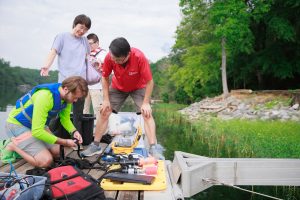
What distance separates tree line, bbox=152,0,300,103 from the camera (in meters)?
22.5

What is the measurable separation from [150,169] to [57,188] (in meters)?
1.22

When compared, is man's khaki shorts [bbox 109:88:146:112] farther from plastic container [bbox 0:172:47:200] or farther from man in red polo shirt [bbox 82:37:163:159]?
plastic container [bbox 0:172:47:200]

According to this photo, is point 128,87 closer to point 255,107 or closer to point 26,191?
point 26,191

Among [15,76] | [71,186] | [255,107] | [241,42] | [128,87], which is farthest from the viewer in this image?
[15,76]

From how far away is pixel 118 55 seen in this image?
14.5ft

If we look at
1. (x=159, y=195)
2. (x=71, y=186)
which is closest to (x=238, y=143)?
(x=159, y=195)

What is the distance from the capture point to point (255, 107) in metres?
19.3

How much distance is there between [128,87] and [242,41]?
63.9ft

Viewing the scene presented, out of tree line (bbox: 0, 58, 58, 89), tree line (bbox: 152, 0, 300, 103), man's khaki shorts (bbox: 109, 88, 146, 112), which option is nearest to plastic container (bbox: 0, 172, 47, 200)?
man's khaki shorts (bbox: 109, 88, 146, 112)

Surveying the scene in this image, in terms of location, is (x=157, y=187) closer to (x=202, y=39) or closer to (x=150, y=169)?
(x=150, y=169)

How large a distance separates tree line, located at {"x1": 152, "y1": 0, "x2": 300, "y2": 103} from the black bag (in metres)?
19.9

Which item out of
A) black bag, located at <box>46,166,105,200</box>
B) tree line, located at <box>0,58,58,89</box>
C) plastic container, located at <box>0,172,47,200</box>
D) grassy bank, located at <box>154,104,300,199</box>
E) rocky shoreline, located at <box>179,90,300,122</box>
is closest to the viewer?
plastic container, located at <box>0,172,47,200</box>

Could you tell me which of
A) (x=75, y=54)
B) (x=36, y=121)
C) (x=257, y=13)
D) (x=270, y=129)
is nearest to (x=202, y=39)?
(x=257, y=13)

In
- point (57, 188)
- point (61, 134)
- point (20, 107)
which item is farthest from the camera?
point (61, 134)
